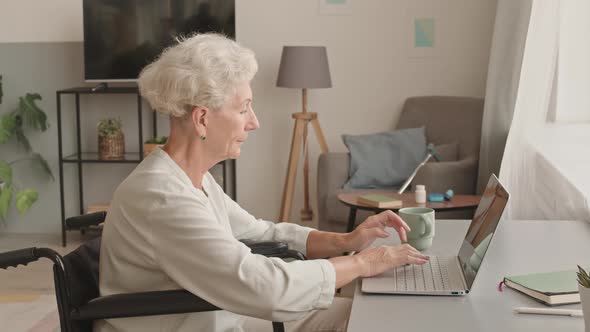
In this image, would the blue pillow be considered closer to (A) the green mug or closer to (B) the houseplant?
(B) the houseplant

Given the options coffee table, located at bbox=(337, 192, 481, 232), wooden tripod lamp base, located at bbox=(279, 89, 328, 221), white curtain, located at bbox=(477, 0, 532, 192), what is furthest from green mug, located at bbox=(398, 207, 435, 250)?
wooden tripod lamp base, located at bbox=(279, 89, 328, 221)

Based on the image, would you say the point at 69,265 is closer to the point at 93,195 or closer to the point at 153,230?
the point at 153,230

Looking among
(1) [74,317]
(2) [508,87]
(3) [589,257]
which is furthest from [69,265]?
(2) [508,87]

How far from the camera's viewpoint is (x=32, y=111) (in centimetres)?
524

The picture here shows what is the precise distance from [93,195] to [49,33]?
40.5 inches

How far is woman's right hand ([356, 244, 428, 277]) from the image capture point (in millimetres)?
1795

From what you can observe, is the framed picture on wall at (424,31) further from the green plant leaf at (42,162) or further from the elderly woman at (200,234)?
the elderly woman at (200,234)

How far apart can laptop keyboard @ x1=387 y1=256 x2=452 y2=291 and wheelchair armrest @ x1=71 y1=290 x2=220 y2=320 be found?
1.23ft

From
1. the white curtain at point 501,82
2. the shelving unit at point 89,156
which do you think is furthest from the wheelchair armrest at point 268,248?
the shelving unit at point 89,156

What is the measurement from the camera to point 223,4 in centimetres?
503

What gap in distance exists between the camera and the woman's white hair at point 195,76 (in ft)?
5.94

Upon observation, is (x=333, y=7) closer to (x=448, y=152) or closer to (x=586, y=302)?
(x=448, y=152)

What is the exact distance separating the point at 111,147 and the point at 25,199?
A: 24.5 inches

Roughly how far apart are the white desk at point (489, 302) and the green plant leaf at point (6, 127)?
3.63 m
